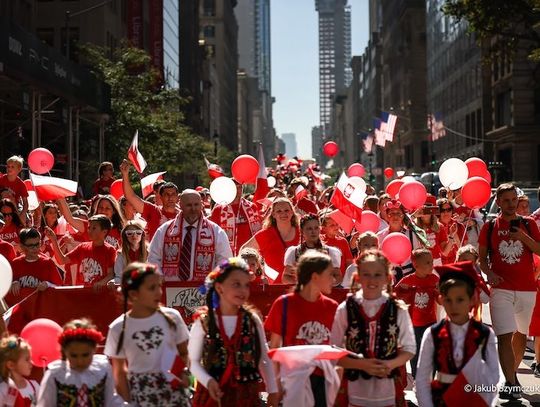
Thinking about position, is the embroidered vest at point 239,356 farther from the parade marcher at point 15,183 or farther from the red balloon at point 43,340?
the parade marcher at point 15,183

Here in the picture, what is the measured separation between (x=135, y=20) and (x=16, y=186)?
44.9m

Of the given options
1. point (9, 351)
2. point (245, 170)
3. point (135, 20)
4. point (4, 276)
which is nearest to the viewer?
point (9, 351)

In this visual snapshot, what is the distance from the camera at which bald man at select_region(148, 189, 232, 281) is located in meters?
9.84

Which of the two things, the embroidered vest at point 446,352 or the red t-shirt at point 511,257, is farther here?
the red t-shirt at point 511,257

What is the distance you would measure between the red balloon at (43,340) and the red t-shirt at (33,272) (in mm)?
2889

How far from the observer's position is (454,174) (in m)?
15.2

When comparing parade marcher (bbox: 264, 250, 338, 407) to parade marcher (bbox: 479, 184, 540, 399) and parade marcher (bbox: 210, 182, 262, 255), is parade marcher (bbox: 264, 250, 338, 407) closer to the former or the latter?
parade marcher (bbox: 479, 184, 540, 399)

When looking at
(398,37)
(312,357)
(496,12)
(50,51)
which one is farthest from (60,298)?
(398,37)

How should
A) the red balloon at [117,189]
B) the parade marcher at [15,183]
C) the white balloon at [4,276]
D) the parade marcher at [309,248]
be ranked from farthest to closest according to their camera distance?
the red balloon at [117,189], the parade marcher at [15,183], the parade marcher at [309,248], the white balloon at [4,276]

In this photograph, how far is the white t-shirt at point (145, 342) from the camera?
622 centimetres

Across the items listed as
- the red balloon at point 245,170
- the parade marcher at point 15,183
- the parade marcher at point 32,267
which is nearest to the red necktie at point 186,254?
the parade marcher at point 32,267

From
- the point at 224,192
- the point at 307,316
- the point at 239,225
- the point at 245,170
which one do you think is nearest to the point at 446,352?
the point at 307,316

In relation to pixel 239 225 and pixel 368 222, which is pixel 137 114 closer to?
pixel 239 225

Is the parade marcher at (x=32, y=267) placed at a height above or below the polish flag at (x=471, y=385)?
above
